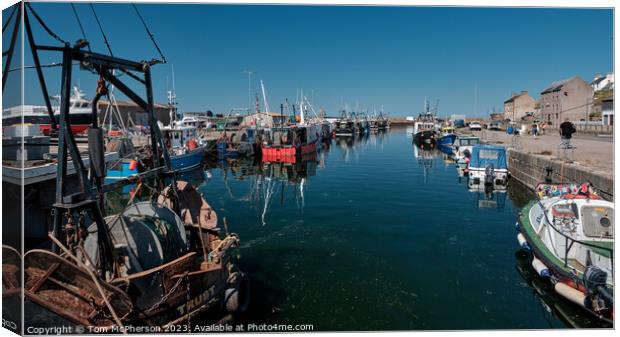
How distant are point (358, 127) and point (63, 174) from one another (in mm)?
101706

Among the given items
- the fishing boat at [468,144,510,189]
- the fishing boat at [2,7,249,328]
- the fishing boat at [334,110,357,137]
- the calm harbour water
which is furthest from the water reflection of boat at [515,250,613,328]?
the fishing boat at [334,110,357,137]

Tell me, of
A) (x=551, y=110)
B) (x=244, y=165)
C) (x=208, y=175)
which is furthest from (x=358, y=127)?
(x=208, y=175)

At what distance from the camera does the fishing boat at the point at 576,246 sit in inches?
344

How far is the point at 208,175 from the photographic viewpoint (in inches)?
1331

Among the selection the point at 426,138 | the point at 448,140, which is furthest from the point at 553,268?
the point at 426,138

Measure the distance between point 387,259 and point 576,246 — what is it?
509cm

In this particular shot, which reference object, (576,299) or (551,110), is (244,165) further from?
(551,110)

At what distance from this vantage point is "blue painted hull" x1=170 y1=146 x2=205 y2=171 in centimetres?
3450

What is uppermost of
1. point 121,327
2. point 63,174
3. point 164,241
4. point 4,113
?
point 4,113

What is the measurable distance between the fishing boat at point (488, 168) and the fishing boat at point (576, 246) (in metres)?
14.2

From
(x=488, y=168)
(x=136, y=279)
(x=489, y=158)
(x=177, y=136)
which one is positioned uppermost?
(x=177, y=136)

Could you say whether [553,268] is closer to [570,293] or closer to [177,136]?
[570,293]

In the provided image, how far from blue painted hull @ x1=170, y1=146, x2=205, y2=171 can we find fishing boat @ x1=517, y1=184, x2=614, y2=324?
91.4 feet

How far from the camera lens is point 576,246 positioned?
10.4 meters
